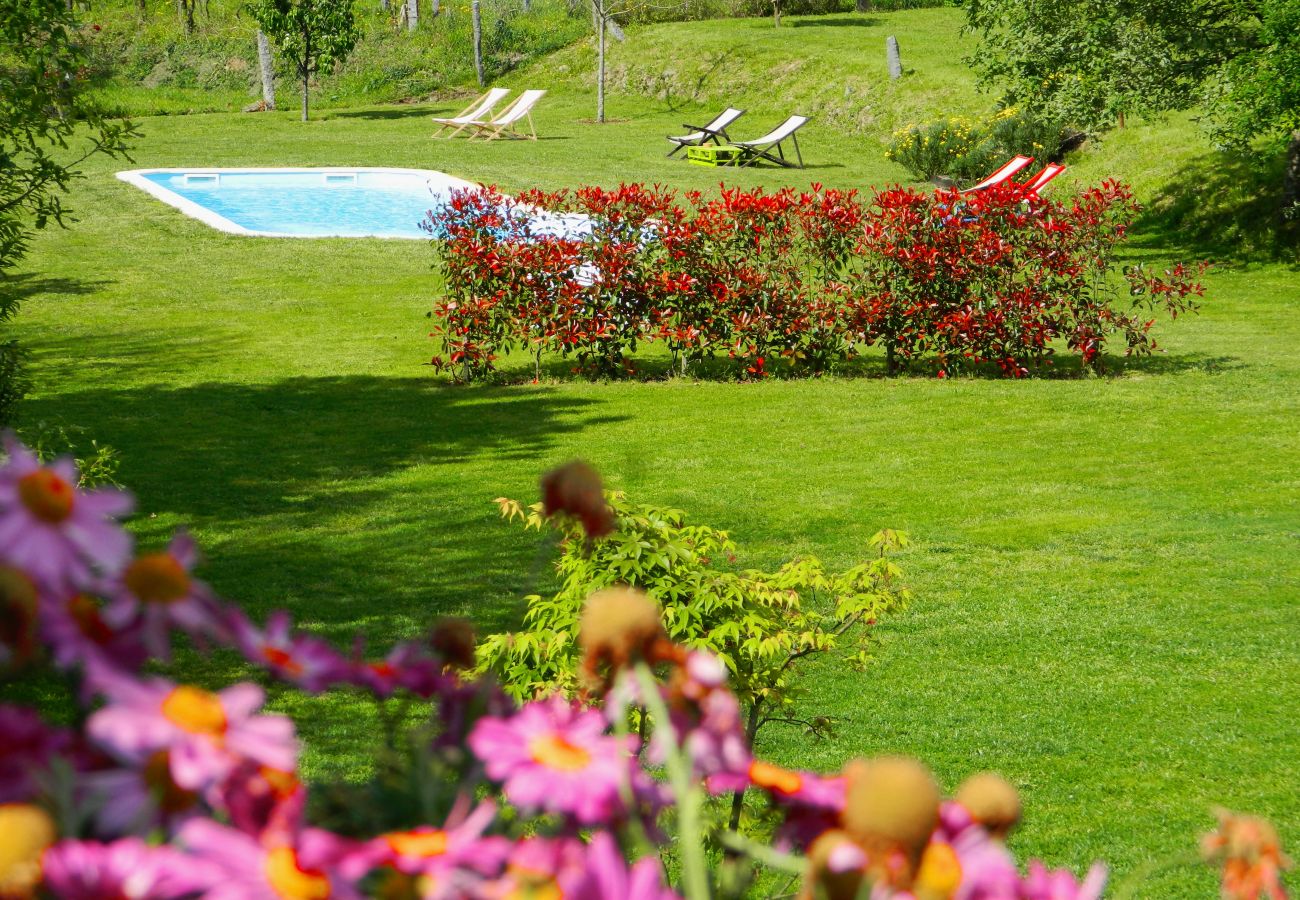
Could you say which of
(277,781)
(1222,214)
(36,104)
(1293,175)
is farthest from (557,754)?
(1222,214)

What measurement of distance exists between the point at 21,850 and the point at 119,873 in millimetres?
Result: 57

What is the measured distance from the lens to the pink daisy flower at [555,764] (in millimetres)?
651

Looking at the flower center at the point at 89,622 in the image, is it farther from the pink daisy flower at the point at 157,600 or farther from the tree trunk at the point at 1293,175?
the tree trunk at the point at 1293,175

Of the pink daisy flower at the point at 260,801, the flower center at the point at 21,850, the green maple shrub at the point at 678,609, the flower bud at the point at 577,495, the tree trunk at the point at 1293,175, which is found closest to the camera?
the flower center at the point at 21,850

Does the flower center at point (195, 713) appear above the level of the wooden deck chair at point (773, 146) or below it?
above

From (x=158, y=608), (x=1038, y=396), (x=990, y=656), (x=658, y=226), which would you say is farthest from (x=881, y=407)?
(x=158, y=608)

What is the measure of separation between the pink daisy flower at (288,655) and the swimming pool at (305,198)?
17237mm

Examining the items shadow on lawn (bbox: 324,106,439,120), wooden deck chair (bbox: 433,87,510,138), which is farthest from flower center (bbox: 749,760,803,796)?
shadow on lawn (bbox: 324,106,439,120)

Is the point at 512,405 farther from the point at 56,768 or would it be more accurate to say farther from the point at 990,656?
the point at 56,768

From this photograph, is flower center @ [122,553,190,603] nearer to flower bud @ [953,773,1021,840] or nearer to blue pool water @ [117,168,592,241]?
flower bud @ [953,773,1021,840]

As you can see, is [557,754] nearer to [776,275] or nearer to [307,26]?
[776,275]

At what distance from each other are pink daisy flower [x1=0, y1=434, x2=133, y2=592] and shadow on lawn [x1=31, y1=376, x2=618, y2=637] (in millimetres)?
4414

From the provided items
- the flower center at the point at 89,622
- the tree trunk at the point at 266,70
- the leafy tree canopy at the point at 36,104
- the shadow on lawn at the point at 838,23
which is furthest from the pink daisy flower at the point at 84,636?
the shadow on lawn at the point at 838,23

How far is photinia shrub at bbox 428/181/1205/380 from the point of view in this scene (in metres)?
10.3
